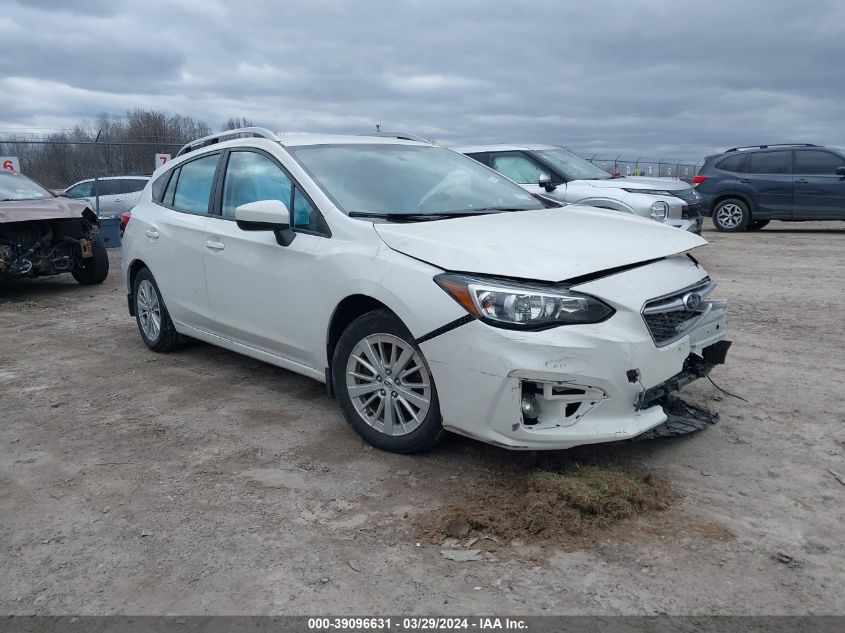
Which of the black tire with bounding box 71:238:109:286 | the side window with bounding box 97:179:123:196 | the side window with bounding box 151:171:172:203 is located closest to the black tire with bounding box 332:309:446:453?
the side window with bounding box 151:171:172:203

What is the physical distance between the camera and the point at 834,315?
7375 millimetres

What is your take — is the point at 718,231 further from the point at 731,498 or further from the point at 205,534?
the point at 205,534

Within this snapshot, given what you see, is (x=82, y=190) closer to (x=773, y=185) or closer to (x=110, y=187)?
(x=110, y=187)

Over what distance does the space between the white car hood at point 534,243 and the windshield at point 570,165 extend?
6322 millimetres

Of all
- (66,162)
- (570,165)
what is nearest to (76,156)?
(66,162)

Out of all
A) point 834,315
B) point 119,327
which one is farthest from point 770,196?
point 119,327

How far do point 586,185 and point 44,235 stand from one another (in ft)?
23.6

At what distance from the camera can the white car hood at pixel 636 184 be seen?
1049cm

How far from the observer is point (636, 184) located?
10742mm

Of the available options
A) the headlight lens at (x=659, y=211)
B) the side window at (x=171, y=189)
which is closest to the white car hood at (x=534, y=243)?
the side window at (x=171, y=189)

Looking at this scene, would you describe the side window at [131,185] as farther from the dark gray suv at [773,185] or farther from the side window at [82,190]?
the dark gray suv at [773,185]

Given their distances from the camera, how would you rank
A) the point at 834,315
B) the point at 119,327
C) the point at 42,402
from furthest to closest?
the point at 119,327
the point at 834,315
the point at 42,402

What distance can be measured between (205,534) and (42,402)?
2586mm

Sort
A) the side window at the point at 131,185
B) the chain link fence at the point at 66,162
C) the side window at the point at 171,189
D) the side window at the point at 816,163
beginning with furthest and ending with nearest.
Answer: the chain link fence at the point at 66,162 → the side window at the point at 131,185 → the side window at the point at 816,163 → the side window at the point at 171,189
